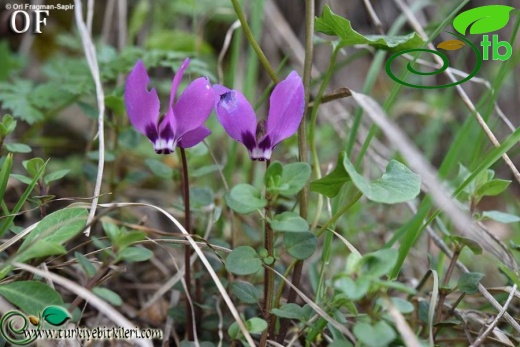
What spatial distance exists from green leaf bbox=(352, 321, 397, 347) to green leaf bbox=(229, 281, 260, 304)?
0.88ft

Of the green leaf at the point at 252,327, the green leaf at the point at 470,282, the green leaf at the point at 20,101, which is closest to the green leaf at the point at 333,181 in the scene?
the green leaf at the point at 252,327

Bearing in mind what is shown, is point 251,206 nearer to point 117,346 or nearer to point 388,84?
point 117,346

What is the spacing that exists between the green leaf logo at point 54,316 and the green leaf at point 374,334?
48 centimetres

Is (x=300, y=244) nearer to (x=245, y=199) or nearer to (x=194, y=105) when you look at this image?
(x=245, y=199)

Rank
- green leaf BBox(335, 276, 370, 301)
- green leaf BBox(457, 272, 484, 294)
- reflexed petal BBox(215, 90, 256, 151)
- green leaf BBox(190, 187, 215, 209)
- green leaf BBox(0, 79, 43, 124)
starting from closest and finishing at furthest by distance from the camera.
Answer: green leaf BBox(335, 276, 370, 301) < reflexed petal BBox(215, 90, 256, 151) < green leaf BBox(457, 272, 484, 294) < green leaf BBox(190, 187, 215, 209) < green leaf BBox(0, 79, 43, 124)

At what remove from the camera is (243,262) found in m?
0.95

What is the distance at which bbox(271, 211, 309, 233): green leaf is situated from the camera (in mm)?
883

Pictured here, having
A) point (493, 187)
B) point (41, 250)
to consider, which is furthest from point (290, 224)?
point (493, 187)

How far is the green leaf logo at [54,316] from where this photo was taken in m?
0.92

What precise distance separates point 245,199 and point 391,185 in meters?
0.25

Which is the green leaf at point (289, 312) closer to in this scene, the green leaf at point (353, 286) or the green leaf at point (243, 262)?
the green leaf at point (243, 262)

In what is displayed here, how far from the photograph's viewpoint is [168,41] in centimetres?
221

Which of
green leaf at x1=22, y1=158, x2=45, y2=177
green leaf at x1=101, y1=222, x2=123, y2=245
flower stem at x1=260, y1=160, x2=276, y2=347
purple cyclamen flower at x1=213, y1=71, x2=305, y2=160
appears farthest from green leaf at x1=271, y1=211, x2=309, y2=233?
green leaf at x1=22, y1=158, x2=45, y2=177

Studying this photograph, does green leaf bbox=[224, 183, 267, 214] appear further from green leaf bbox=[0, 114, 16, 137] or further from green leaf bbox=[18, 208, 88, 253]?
green leaf bbox=[0, 114, 16, 137]
